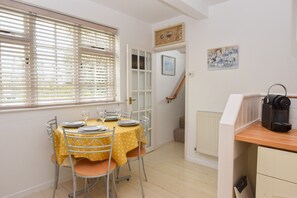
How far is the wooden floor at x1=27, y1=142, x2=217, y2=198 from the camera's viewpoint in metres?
2.16

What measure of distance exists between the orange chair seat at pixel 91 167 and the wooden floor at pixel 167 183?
54 centimetres

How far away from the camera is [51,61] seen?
230 cm

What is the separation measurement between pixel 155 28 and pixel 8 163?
3.05m

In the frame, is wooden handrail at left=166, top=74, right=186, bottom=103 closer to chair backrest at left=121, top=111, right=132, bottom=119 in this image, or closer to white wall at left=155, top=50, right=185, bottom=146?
white wall at left=155, top=50, right=185, bottom=146

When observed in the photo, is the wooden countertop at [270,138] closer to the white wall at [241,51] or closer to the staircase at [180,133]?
the white wall at [241,51]

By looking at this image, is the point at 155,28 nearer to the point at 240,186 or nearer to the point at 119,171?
the point at 119,171

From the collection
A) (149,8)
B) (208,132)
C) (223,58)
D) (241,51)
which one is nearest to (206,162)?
(208,132)

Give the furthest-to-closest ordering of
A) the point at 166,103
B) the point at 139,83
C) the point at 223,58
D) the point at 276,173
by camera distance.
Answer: the point at 166,103, the point at 139,83, the point at 223,58, the point at 276,173

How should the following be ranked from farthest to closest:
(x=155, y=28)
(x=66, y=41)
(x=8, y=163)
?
(x=155, y=28)
(x=66, y=41)
(x=8, y=163)

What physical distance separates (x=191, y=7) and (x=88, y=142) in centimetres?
207

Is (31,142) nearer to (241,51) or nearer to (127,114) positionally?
(127,114)

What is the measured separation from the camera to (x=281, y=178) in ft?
4.11

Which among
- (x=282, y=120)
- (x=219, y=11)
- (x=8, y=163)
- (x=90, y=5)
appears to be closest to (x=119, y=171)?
(x=8, y=163)

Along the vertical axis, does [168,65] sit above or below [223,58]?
above
